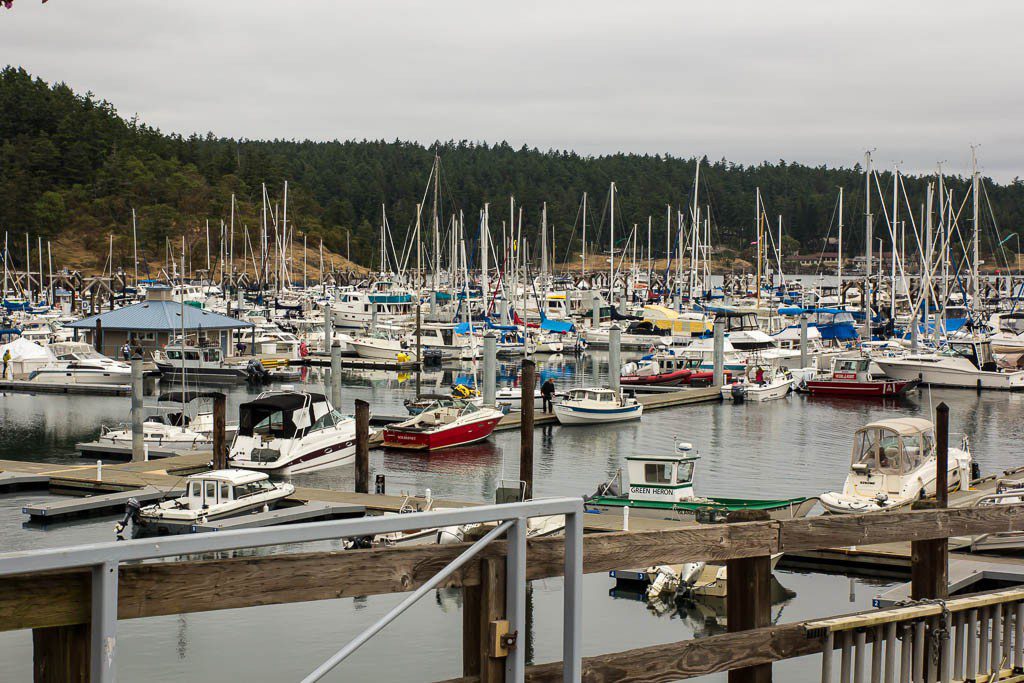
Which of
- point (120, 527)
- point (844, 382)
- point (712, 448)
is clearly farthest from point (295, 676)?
point (844, 382)


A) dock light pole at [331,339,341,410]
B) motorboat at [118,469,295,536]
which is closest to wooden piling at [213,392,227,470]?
motorboat at [118,469,295,536]

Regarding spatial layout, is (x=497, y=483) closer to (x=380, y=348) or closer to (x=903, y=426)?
(x=903, y=426)

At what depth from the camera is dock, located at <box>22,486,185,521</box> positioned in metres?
31.6

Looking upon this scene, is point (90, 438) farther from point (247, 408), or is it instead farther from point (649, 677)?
point (649, 677)

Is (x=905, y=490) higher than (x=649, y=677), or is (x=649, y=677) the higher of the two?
(x=649, y=677)

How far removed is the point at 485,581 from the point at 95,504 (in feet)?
95.9

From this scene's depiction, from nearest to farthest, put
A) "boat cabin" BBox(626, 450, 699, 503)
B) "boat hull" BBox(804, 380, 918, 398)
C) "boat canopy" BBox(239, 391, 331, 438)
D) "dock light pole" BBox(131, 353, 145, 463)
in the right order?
1. "boat cabin" BBox(626, 450, 699, 503)
2. "boat canopy" BBox(239, 391, 331, 438)
3. "dock light pole" BBox(131, 353, 145, 463)
4. "boat hull" BBox(804, 380, 918, 398)

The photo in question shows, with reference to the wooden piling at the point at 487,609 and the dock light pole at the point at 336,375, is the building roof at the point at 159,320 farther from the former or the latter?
the wooden piling at the point at 487,609

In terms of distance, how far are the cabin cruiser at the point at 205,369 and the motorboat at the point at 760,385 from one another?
30258 mm

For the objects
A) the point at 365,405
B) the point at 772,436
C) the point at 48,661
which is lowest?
the point at 772,436

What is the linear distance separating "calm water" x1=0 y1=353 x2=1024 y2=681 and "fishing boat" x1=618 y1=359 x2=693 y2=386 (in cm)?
301

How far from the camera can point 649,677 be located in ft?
22.0

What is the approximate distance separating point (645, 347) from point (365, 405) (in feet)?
214

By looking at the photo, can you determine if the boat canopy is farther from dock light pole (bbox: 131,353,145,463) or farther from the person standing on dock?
the person standing on dock
